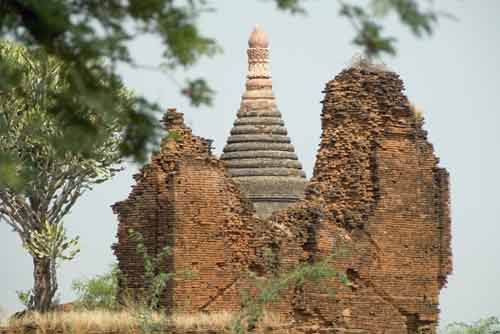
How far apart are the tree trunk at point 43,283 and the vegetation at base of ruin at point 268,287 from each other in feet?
12.9

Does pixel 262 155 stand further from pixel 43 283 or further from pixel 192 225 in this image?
pixel 192 225

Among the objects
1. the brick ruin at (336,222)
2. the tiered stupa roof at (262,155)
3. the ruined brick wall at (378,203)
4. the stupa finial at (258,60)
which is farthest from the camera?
the stupa finial at (258,60)

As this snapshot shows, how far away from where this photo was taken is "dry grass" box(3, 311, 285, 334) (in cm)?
2623

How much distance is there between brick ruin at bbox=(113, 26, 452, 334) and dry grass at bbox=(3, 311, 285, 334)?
1087 millimetres

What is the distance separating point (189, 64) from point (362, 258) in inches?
662

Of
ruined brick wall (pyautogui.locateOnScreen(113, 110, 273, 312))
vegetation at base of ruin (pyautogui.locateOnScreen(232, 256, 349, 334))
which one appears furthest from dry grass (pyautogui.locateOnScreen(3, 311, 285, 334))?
ruined brick wall (pyautogui.locateOnScreen(113, 110, 273, 312))

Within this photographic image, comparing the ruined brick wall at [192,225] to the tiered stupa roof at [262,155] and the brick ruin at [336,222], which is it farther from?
the tiered stupa roof at [262,155]

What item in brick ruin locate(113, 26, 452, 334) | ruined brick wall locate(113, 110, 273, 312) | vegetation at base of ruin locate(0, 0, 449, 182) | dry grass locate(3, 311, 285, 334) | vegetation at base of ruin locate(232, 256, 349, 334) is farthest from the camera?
brick ruin locate(113, 26, 452, 334)

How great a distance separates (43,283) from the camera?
31.3 meters

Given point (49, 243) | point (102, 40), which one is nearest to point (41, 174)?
point (49, 243)

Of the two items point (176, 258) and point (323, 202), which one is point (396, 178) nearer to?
point (323, 202)

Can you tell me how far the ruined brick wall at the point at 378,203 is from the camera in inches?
1164

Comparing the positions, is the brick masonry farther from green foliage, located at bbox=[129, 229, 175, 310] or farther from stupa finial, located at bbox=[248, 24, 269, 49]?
stupa finial, located at bbox=[248, 24, 269, 49]

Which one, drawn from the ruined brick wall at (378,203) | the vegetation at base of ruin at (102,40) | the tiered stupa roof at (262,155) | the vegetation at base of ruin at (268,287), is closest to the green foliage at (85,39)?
the vegetation at base of ruin at (102,40)
